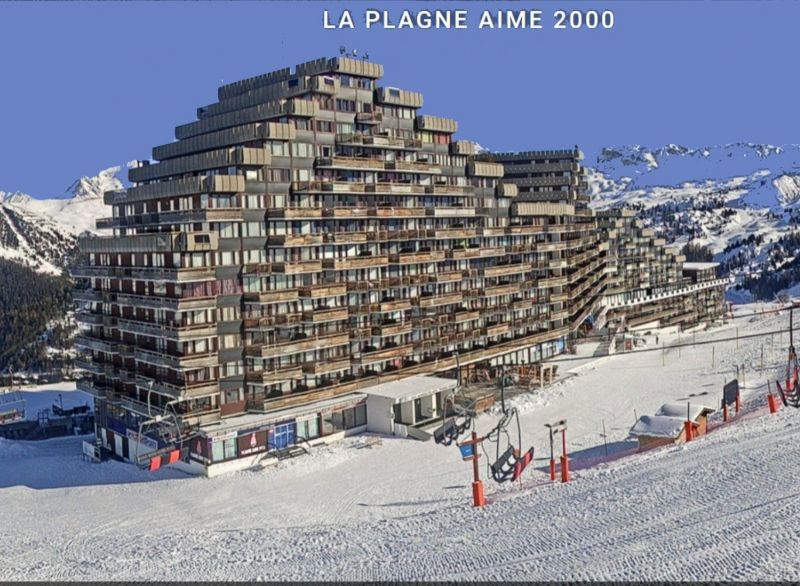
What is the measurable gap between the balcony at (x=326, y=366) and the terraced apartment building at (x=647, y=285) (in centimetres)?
5607

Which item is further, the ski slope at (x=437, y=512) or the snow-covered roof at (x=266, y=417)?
the snow-covered roof at (x=266, y=417)

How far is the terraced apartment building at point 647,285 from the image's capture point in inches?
4658

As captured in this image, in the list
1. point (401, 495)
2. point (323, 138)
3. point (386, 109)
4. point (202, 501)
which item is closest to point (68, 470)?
point (202, 501)

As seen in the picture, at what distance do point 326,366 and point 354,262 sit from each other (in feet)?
29.9

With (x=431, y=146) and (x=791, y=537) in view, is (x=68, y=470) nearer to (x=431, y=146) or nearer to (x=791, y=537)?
(x=431, y=146)

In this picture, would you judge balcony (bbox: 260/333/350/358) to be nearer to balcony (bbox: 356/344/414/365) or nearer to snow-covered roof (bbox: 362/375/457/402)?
balcony (bbox: 356/344/414/365)

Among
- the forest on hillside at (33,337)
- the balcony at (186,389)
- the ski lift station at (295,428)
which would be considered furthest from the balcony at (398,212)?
the forest on hillside at (33,337)

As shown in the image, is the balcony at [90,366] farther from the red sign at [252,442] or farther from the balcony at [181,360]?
the red sign at [252,442]

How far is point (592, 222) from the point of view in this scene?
11100 cm

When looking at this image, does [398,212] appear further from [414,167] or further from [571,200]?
[571,200]

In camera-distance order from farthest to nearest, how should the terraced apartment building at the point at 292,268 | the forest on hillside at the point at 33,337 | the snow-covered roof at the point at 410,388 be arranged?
the forest on hillside at the point at 33,337, the snow-covered roof at the point at 410,388, the terraced apartment building at the point at 292,268

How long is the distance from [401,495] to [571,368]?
128ft

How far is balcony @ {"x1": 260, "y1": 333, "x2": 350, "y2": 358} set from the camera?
60.5 meters

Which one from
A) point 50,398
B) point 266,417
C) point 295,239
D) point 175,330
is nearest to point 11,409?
point 50,398
